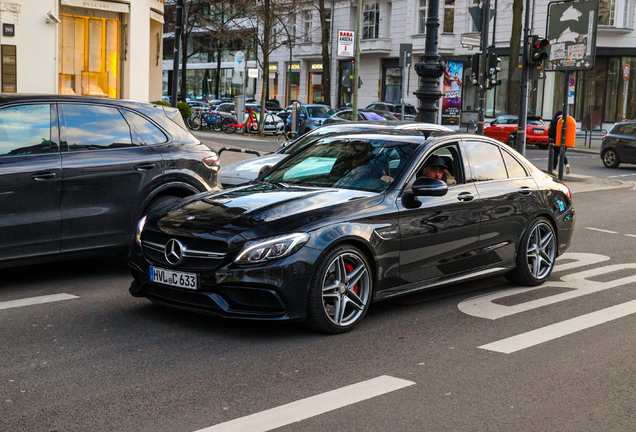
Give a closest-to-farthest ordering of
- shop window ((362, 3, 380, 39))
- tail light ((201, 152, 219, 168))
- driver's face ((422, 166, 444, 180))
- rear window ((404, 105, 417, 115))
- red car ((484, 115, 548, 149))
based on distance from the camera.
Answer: driver's face ((422, 166, 444, 180)) < tail light ((201, 152, 219, 168)) < red car ((484, 115, 548, 149)) < rear window ((404, 105, 417, 115)) < shop window ((362, 3, 380, 39))

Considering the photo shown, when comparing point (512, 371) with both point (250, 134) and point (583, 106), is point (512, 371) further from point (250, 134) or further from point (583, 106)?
point (583, 106)

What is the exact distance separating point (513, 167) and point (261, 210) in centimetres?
298

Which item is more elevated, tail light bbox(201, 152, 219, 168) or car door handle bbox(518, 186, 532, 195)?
tail light bbox(201, 152, 219, 168)

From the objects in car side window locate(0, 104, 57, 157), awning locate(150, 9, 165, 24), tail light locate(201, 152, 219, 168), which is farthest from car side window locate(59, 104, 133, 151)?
awning locate(150, 9, 165, 24)

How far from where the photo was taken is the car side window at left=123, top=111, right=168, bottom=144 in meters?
8.23

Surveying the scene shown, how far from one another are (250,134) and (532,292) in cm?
3146

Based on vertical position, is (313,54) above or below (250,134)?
above

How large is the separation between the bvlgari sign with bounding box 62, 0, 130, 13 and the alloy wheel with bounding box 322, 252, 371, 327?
17.0m

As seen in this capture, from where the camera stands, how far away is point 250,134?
38500 mm

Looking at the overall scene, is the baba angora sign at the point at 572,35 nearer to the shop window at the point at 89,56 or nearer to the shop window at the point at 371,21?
the shop window at the point at 89,56

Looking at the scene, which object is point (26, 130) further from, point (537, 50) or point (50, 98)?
point (537, 50)

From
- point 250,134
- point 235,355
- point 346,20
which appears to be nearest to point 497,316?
point 235,355

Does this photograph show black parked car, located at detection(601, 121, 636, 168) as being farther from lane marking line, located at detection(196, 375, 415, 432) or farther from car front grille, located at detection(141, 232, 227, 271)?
lane marking line, located at detection(196, 375, 415, 432)

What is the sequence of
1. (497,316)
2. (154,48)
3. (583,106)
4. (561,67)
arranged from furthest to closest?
(583,106)
(154,48)
(561,67)
(497,316)
